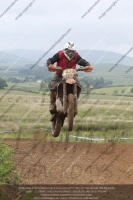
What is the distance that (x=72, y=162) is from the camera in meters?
13.2

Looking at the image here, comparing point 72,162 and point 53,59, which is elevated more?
point 53,59

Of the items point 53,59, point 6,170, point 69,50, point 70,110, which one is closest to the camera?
point 6,170

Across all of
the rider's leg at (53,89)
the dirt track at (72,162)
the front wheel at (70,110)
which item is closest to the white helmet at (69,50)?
the rider's leg at (53,89)

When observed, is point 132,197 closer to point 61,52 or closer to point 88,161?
point 88,161

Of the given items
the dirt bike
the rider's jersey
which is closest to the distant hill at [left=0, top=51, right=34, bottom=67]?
the rider's jersey

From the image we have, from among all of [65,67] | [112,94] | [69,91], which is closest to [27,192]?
[69,91]

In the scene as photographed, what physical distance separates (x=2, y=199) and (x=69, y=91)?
3.28 metres

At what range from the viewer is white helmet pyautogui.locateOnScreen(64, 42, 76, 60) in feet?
35.8

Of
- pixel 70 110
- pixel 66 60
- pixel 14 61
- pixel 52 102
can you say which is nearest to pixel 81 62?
pixel 66 60

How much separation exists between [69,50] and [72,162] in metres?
4.11

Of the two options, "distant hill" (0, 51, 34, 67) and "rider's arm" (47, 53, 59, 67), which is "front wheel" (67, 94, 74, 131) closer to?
"rider's arm" (47, 53, 59, 67)

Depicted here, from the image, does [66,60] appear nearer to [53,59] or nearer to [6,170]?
[53,59]

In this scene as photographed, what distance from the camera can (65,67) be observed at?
11.1 metres

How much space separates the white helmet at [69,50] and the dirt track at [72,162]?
11.5ft
